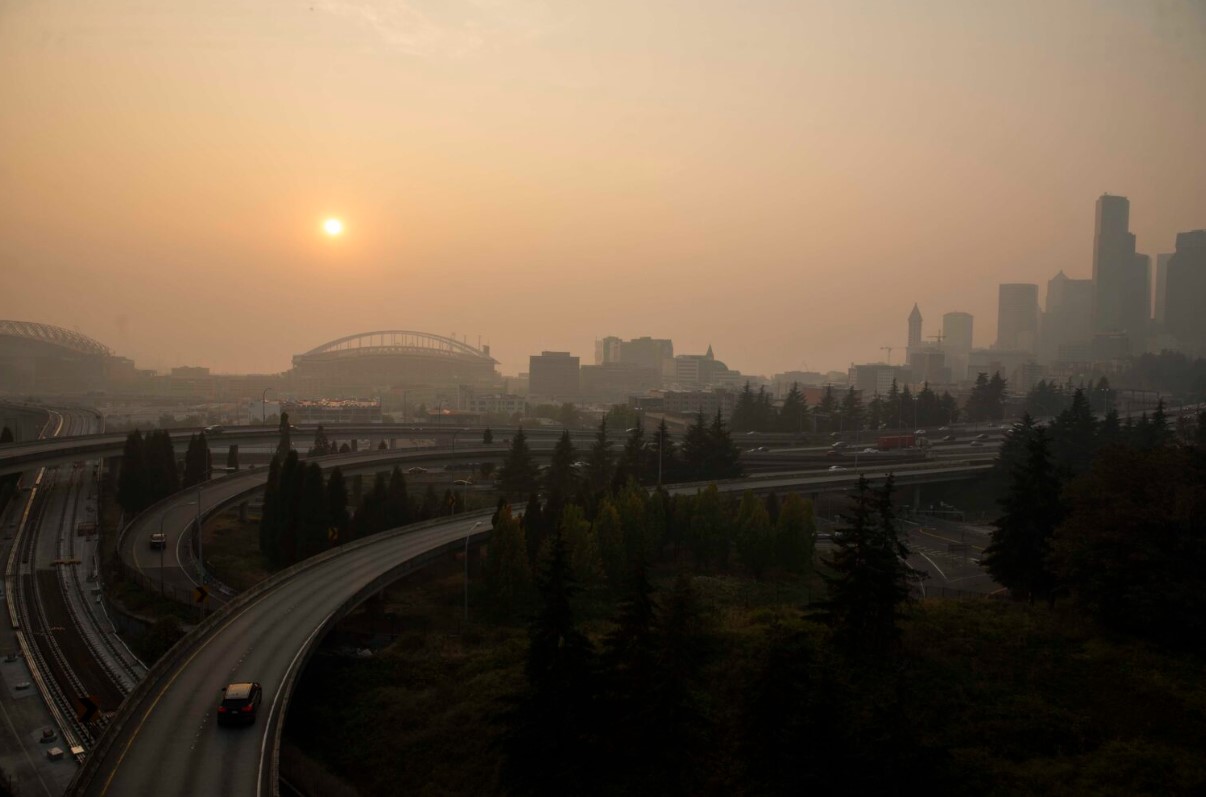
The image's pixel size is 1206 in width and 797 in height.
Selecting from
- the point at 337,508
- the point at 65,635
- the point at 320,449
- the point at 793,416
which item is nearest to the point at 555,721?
the point at 65,635

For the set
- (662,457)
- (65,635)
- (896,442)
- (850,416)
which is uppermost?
(850,416)

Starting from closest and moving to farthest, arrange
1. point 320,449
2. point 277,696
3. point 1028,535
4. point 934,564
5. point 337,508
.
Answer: point 277,696
point 1028,535
point 337,508
point 934,564
point 320,449

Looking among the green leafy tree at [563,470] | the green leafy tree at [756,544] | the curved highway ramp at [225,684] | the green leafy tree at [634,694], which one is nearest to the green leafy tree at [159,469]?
the green leafy tree at [563,470]

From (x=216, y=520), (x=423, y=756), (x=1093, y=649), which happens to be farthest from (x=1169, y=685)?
(x=216, y=520)

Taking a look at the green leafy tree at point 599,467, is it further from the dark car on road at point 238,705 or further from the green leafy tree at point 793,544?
the dark car on road at point 238,705

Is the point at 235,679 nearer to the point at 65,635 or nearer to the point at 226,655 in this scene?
the point at 226,655

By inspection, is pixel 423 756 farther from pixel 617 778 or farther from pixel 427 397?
→ pixel 427 397
